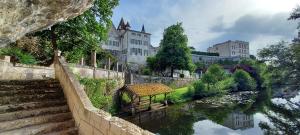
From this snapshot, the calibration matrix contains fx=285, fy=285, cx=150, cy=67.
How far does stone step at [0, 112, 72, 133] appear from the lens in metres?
7.07

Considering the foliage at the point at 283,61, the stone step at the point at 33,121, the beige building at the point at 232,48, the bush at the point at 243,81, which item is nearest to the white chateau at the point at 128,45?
the bush at the point at 243,81

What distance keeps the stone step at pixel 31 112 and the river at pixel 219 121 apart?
12.5 metres

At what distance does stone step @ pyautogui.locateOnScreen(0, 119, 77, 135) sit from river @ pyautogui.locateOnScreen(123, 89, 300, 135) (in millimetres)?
12936

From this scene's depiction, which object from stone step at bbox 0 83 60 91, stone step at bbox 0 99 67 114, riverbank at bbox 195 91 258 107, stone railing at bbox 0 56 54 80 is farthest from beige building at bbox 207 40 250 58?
stone step at bbox 0 99 67 114

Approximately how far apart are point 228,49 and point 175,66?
63.4 m

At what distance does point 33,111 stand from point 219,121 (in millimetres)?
20423

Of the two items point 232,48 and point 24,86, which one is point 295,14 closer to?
point 24,86

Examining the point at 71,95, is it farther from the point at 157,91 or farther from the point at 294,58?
the point at 294,58

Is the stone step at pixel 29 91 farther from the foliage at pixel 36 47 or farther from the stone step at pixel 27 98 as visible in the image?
the foliage at pixel 36 47

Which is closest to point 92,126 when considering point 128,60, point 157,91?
point 157,91

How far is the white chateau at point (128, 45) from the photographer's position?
6562 centimetres

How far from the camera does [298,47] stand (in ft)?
84.8

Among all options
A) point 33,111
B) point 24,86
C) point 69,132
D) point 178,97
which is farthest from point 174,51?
point 69,132

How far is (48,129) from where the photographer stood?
7.37m
